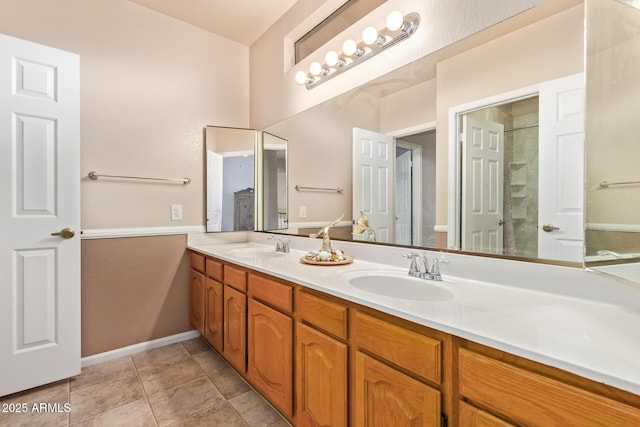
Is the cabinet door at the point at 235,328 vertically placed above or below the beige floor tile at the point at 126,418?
above

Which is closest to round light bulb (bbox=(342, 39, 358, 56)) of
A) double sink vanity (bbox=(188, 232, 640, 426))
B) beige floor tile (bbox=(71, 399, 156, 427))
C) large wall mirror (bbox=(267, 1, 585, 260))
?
large wall mirror (bbox=(267, 1, 585, 260))

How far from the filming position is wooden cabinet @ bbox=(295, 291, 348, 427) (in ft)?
3.54

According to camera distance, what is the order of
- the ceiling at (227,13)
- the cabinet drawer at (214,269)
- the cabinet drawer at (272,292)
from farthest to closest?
the ceiling at (227,13) → the cabinet drawer at (214,269) → the cabinet drawer at (272,292)

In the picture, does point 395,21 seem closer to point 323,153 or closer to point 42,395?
point 323,153

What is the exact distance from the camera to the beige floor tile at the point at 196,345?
228 cm

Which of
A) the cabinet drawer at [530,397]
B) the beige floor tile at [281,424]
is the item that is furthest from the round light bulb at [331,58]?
the beige floor tile at [281,424]

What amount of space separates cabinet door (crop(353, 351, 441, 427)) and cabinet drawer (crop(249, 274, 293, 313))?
43 cm

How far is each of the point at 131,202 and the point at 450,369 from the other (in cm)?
229

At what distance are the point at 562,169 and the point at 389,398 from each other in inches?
36.9

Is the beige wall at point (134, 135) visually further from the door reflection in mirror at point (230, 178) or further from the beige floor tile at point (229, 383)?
the beige floor tile at point (229, 383)

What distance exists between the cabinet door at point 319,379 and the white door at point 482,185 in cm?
70

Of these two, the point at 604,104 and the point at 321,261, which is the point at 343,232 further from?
the point at 604,104

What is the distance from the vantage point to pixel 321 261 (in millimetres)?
1586

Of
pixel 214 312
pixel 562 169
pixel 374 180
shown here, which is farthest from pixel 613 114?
pixel 214 312
